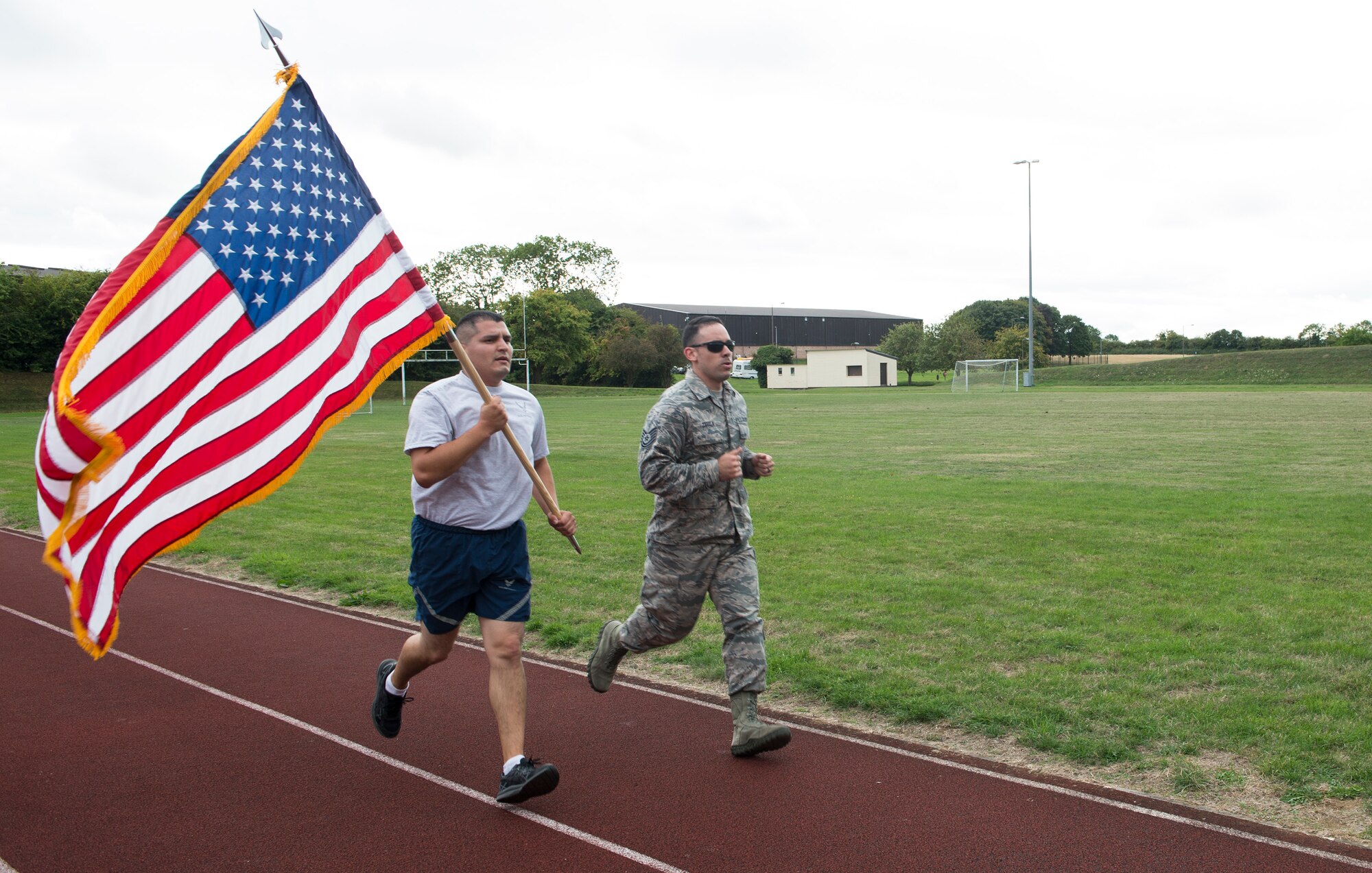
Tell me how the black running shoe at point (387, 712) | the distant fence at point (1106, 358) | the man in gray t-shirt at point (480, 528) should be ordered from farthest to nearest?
the distant fence at point (1106, 358)
the black running shoe at point (387, 712)
the man in gray t-shirt at point (480, 528)

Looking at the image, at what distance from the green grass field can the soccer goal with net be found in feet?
170

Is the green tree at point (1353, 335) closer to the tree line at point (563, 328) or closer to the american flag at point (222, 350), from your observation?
the tree line at point (563, 328)

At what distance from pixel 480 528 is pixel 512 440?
16.4 inches

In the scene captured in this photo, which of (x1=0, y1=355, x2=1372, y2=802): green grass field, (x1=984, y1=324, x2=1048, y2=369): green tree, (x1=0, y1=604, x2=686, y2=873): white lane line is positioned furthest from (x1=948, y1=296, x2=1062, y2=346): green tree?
(x1=0, y1=604, x2=686, y2=873): white lane line

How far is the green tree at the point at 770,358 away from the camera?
9644 centimetres

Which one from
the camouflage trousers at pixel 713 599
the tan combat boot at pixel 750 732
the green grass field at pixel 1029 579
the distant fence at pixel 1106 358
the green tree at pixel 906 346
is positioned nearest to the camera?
the tan combat boot at pixel 750 732

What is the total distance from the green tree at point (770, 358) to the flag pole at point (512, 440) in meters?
91.8

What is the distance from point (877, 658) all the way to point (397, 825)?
3262 millimetres

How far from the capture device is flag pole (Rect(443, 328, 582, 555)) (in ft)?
14.1

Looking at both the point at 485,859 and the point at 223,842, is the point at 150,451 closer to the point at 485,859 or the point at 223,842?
the point at 223,842

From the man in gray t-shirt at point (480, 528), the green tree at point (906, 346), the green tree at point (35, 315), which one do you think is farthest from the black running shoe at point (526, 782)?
the green tree at point (906, 346)

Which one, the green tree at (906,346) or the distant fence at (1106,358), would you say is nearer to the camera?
the green tree at (906,346)

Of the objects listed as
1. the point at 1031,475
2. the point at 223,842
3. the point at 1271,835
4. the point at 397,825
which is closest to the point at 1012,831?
the point at 1271,835

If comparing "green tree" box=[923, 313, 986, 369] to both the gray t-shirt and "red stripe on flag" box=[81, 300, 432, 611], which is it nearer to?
the gray t-shirt
